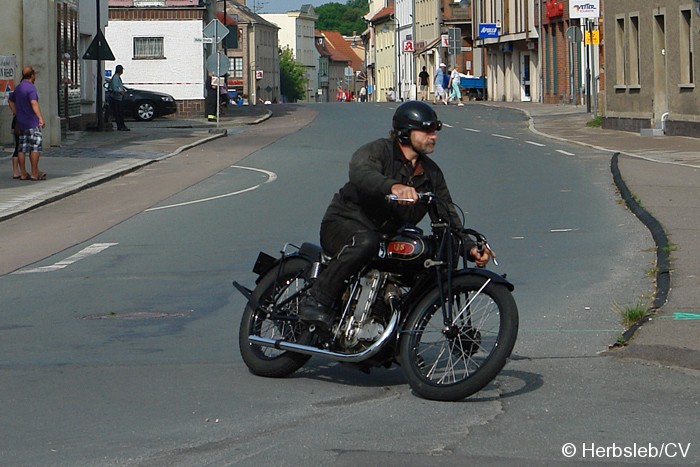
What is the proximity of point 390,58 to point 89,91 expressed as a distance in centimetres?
9393

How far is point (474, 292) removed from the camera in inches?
273

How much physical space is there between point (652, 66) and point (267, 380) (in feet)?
96.4

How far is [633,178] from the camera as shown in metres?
20.9

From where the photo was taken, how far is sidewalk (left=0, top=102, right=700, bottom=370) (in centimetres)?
859

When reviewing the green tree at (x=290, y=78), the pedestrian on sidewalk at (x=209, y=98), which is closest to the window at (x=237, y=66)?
the green tree at (x=290, y=78)

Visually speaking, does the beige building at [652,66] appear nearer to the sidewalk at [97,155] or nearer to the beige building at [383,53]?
the sidewalk at [97,155]

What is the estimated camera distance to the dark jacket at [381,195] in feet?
23.4

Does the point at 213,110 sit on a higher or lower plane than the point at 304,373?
higher

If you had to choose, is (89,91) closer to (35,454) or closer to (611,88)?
(611,88)

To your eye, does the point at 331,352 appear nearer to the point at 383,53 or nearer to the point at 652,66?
the point at 652,66

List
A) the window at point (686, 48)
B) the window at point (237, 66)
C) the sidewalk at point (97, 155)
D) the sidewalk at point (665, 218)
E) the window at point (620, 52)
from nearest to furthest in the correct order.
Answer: the sidewalk at point (665, 218)
the sidewalk at point (97, 155)
the window at point (686, 48)
the window at point (620, 52)
the window at point (237, 66)

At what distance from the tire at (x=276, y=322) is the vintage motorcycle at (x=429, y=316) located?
33 cm

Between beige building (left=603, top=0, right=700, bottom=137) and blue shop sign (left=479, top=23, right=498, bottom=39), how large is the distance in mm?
34223

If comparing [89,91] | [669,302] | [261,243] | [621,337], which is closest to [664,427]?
[621,337]
